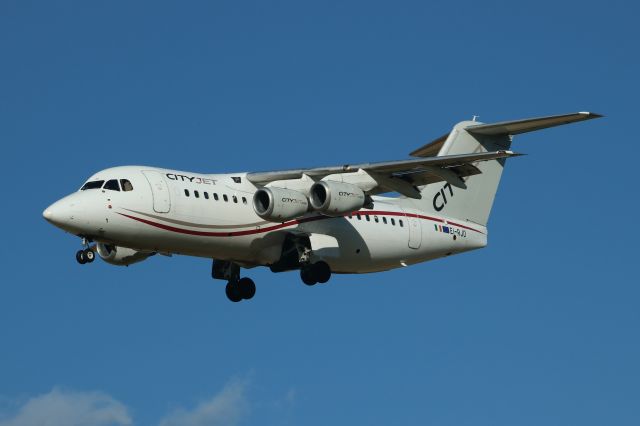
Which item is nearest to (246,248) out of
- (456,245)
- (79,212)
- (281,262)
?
(281,262)

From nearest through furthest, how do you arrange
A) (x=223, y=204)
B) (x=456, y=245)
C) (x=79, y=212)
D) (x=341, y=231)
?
(x=79, y=212) < (x=223, y=204) < (x=341, y=231) < (x=456, y=245)

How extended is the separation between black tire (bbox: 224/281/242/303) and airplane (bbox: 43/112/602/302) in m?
0.02

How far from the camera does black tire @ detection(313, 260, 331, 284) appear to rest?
2450 centimetres

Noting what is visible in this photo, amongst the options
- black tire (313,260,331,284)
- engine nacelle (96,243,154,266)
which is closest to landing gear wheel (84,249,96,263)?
engine nacelle (96,243,154,266)

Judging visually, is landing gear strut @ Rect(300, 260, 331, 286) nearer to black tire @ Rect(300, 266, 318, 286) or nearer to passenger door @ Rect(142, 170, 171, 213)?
black tire @ Rect(300, 266, 318, 286)

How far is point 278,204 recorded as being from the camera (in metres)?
23.2

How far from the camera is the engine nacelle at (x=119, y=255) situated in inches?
A: 998

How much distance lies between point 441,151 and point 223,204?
569 centimetres

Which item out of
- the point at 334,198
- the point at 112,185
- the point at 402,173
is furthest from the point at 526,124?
the point at 112,185

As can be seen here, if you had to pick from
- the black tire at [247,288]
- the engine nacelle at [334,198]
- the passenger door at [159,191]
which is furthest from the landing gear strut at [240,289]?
the passenger door at [159,191]

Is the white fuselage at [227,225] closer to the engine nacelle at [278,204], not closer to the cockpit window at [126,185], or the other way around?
the cockpit window at [126,185]

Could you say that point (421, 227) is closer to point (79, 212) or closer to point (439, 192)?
point (439, 192)

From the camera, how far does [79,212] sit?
2206 cm

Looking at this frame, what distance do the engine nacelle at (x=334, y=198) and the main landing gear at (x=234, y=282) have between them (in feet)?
8.85
